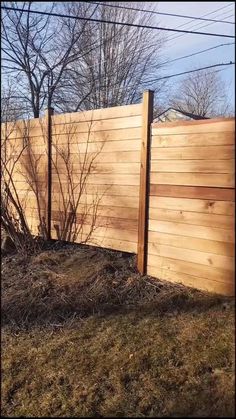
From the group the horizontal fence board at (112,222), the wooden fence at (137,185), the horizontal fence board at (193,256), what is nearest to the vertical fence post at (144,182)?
the wooden fence at (137,185)

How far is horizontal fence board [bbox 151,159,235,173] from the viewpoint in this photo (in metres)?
1.99

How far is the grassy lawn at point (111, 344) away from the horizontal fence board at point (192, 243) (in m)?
0.19

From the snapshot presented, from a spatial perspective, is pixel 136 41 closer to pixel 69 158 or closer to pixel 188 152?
pixel 69 158

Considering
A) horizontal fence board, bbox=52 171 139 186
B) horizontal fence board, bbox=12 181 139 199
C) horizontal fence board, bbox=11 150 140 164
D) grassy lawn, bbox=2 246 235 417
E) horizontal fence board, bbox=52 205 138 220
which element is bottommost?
grassy lawn, bbox=2 246 235 417

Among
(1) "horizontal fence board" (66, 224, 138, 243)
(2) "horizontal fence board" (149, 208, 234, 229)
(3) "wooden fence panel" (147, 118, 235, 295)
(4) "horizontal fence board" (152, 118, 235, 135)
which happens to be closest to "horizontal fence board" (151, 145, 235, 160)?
(3) "wooden fence panel" (147, 118, 235, 295)

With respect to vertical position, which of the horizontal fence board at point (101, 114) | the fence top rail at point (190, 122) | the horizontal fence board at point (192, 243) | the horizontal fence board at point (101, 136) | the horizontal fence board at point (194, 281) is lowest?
the horizontal fence board at point (194, 281)

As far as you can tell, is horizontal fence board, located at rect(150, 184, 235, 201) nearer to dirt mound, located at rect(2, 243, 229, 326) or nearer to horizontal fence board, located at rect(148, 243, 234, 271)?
horizontal fence board, located at rect(148, 243, 234, 271)

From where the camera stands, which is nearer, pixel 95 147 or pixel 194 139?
pixel 194 139

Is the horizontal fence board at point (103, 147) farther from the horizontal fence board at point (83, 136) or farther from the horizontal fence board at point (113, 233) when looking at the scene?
the horizontal fence board at point (113, 233)

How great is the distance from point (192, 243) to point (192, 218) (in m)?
0.15

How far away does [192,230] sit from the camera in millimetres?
3020

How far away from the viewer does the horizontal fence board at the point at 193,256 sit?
1913 millimetres

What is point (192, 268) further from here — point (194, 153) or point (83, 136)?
point (83, 136)

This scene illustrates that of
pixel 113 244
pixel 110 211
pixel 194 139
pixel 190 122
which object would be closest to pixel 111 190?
pixel 110 211
